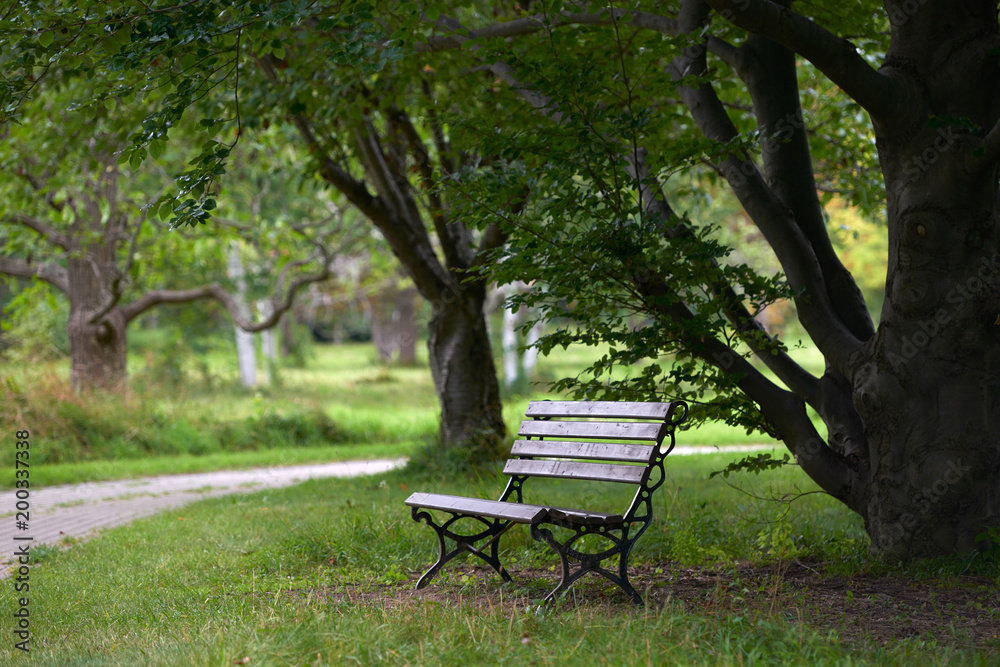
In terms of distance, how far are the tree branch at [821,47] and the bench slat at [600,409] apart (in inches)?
79.7

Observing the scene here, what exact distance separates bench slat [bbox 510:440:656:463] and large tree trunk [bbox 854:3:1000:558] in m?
1.45

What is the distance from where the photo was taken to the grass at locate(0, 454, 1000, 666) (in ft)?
11.0

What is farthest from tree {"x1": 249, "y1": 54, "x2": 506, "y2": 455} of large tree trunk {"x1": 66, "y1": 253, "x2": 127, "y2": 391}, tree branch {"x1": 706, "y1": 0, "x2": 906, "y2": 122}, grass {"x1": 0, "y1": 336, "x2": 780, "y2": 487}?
large tree trunk {"x1": 66, "y1": 253, "x2": 127, "y2": 391}

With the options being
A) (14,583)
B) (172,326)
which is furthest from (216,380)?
(14,583)

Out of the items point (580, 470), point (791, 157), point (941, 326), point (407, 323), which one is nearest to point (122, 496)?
point (580, 470)

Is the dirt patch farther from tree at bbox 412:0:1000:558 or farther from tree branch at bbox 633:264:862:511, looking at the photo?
tree branch at bbox 633:264:862:511

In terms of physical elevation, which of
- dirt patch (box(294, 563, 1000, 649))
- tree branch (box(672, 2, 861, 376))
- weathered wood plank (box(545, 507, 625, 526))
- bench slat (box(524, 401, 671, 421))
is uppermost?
tree branch (box(672, 2, 861, 376))

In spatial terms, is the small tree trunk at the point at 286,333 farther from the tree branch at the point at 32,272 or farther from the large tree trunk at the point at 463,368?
the large tree trunk at the point at 463,368

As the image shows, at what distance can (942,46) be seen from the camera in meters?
4.86

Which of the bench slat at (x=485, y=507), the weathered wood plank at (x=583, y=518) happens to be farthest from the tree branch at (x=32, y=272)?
the weathered wood plank at (x=583, y=518)

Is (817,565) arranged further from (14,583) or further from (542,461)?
(14,583)

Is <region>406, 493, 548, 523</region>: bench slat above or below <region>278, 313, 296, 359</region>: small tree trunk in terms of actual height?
below

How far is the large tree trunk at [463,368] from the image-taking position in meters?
9.70

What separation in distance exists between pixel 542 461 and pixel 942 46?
3.46m
